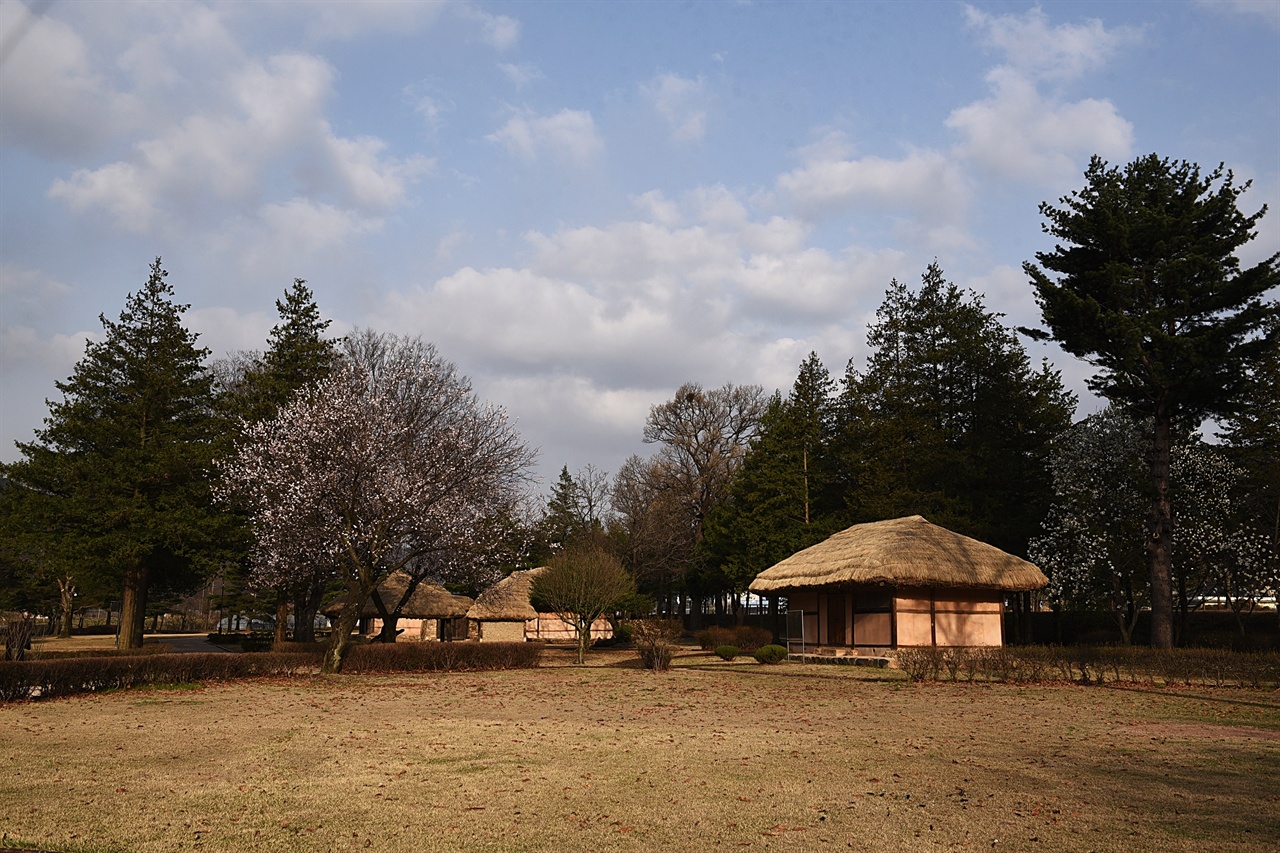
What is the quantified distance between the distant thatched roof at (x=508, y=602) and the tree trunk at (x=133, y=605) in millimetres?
16633

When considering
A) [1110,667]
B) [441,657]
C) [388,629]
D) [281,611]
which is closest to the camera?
[1110,667]

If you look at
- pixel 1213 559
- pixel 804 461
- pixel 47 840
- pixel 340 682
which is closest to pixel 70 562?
pixel 340 682

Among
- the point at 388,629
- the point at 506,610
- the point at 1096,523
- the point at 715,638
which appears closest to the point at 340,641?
the point at 388,629

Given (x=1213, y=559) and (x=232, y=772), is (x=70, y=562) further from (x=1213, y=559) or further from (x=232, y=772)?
(x=1213, y=559)

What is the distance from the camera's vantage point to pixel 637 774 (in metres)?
10.6

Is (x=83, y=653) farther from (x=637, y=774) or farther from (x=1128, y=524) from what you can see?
(x=1128, y=524)

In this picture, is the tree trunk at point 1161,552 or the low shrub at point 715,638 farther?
the low shrub at point 715,638

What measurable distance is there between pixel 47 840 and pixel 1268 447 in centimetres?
4249

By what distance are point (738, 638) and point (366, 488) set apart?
76.2 ft

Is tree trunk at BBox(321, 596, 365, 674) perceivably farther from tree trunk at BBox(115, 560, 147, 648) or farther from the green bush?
the green bush

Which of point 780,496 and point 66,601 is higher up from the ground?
point 780,496

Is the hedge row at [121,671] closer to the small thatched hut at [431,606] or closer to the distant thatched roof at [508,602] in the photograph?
the small thatched hut at [431,606]

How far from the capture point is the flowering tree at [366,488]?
28203 millimetres

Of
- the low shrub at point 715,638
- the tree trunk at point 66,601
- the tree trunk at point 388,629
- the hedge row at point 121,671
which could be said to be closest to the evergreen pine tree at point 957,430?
the low shrub at point 715,638
